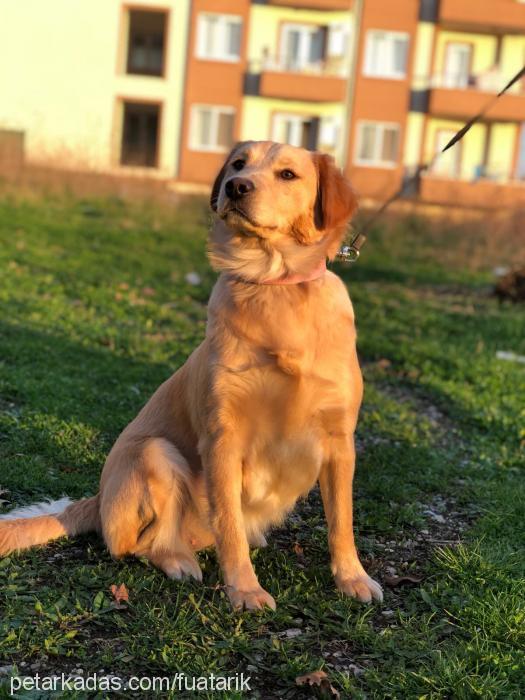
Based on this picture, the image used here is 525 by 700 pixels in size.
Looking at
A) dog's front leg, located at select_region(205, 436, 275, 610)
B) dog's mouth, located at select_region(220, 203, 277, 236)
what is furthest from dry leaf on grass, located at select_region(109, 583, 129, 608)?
dog's mouth, located at select_region(220, 203, 277, 236)

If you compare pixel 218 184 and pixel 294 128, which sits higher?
pixel 294 128

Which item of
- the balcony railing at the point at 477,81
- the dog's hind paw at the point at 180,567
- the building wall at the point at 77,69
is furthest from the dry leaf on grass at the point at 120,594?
the balcony railing at the point at 477,81

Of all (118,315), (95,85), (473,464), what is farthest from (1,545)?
(95,85)

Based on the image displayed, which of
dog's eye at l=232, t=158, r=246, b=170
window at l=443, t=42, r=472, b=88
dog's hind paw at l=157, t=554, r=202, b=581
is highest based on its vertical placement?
window at l=443, t=42, r=472, b=88

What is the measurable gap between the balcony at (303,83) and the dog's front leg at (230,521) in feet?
91.7

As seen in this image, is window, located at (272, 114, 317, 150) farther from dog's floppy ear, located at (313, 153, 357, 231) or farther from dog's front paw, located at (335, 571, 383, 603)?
dog's front paw, located at (335, 571, 383, 603)

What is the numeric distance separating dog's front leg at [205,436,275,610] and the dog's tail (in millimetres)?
694

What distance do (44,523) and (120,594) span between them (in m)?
0.58

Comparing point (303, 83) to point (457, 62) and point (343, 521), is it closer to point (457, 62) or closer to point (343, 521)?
point (457, 62)

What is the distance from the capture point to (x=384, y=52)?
29.9m

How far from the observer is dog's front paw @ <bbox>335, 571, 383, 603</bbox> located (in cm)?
328

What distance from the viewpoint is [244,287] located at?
3402mm

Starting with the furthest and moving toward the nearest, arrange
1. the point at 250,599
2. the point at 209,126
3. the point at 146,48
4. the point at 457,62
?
the point at 146,48
the point at 457,62
the point at 209,126
the point at 250,599

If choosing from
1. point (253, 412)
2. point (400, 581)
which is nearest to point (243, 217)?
point (253, 412)
